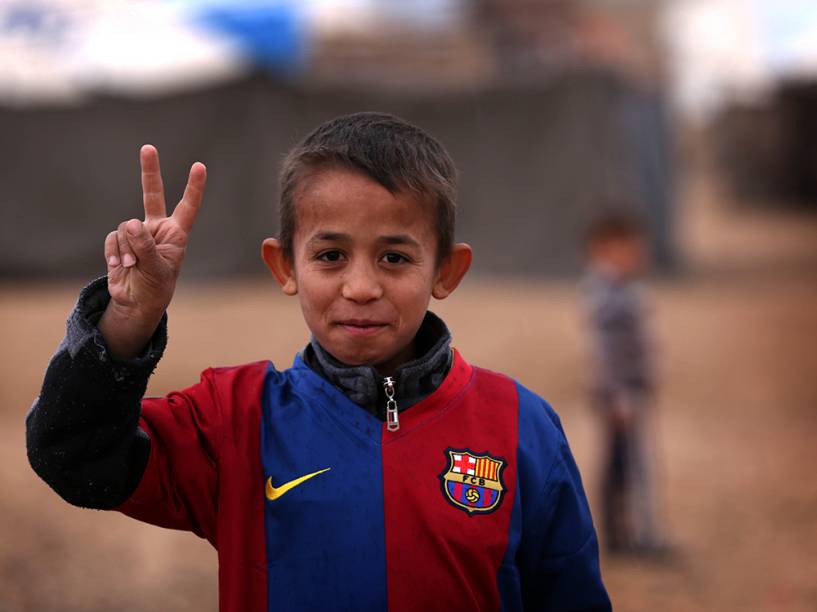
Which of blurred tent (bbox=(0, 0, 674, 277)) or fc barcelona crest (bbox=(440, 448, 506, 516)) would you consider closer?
fc barcelona crest (bbox=(440, 448, 506, 516))

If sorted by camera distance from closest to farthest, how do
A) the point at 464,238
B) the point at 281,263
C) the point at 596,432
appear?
the point at 281,263
the point at 596,432
the point at 464,238

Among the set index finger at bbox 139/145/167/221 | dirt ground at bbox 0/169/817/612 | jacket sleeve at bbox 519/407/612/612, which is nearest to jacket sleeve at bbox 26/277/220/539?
index finger at bbox 139/145/167/221

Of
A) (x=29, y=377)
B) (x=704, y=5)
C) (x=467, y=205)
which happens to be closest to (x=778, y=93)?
(x=704, y=5)

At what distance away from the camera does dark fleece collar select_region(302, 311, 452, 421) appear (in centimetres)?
180

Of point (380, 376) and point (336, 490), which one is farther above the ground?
point (380, 376)

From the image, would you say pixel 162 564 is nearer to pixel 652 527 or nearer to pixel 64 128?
pixel 652 527

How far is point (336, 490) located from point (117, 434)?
0.35 metres

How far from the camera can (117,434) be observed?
164cm

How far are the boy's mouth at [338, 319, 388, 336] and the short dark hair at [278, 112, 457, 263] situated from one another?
19cm

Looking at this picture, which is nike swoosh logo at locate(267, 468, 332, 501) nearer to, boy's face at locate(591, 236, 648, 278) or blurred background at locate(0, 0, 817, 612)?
blurred background at locate(0, 0, 817, 612)

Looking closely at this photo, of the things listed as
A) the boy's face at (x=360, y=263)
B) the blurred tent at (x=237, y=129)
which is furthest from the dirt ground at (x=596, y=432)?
the boy's face at (x=360, y=263)

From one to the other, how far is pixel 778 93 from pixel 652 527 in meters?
18.7

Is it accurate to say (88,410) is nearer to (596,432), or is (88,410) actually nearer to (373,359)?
(373,359)

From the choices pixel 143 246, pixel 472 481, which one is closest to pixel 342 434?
pixel 472 481
